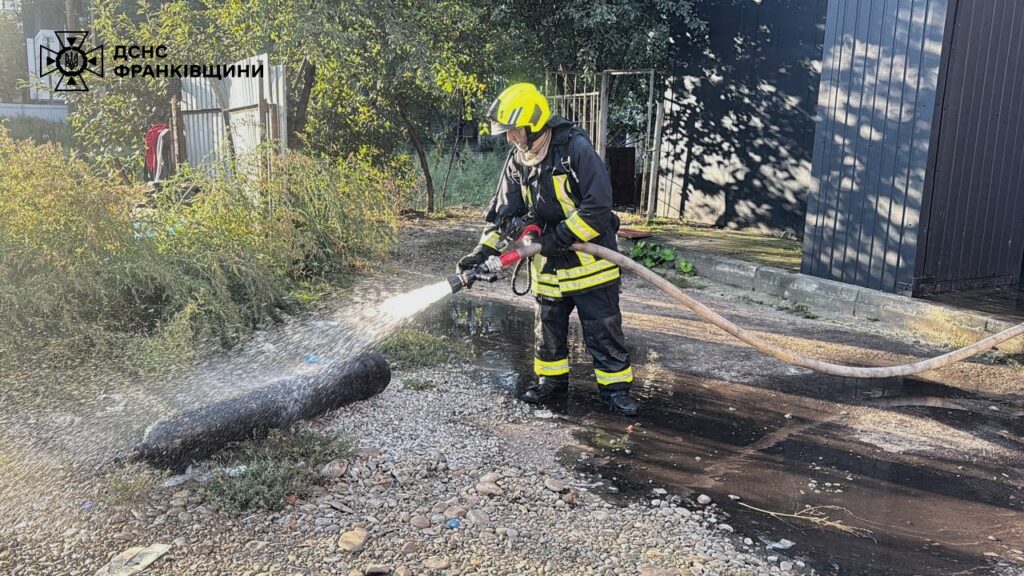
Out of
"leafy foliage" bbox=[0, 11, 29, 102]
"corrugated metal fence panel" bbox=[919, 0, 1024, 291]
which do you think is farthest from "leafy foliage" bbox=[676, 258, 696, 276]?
"leafy foliage" bbox=[0, 11, 29, 102]

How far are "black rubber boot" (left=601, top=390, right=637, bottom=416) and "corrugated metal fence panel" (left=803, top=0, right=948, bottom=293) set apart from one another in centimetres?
339

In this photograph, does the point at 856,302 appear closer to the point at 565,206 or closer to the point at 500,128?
the point at 565,206

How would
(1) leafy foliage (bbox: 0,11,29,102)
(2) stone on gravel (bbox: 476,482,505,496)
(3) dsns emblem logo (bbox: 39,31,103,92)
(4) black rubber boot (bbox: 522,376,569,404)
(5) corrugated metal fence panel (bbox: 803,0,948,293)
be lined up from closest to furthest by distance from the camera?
(2) stone on gravel (bbox: 476,482,505,496) < (4) black rubber boot (bbox: 522,376,569,404) < (5) corrugated metal fence panel (bbox: 803,0,948,293) < (3) dsns emblem logo (bbox: 39,31,103,92) < (1) leafy foliage (bbox: 0,11,29,102)

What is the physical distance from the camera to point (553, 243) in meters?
4.33

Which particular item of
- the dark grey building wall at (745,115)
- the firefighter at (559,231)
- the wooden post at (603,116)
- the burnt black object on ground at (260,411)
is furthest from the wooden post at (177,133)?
the firefighter at (559,231)

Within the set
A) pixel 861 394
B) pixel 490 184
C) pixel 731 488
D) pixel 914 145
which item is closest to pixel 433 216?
pixel 490 184

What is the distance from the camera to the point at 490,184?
15.3 metres

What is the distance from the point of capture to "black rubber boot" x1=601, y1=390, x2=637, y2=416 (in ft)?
14.7

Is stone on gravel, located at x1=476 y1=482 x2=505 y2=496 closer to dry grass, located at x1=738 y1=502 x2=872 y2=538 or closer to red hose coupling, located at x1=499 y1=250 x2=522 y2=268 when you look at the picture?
dry grass, located at x1=738 y1=502 x2=872 y2=538

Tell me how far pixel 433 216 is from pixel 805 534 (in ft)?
31.2

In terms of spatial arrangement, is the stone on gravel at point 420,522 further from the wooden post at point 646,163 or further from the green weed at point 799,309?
the wooden post at point 646,163

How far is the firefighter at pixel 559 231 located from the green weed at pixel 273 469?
1232 millimetres

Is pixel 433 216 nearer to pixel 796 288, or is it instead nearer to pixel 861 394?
pixel 796 288

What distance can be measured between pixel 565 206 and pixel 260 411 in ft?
6.36
